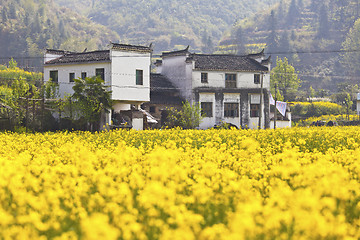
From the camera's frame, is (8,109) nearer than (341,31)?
Yes

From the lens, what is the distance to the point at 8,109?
3156cm

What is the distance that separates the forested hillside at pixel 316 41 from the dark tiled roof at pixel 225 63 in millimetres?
78375

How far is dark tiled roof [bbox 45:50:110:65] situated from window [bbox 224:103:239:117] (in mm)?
12728

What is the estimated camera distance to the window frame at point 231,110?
154 ft

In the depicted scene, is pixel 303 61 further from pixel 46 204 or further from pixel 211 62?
pixel 46 204

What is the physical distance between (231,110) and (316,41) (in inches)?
4867

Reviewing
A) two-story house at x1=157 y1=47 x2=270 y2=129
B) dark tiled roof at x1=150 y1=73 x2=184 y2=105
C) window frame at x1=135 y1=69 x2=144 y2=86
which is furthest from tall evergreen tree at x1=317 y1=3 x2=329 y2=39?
window frame at x1=135 y1=69 x2=144 y2=86

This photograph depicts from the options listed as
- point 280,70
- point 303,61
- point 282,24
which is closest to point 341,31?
point 303,61

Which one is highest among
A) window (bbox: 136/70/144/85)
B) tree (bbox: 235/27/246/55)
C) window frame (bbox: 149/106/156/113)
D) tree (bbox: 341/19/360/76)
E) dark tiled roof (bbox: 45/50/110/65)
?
tree (bbox: 235/27/246/55)

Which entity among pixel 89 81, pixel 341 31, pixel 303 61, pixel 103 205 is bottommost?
pixel 103 205

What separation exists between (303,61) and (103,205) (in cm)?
14790

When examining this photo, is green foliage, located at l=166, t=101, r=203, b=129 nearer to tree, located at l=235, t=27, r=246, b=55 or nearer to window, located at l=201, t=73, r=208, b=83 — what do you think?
window, located at l=201, t=73, r=208, b=83

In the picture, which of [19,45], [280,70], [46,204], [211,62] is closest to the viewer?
[46,204]

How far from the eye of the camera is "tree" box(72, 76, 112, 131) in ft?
108
